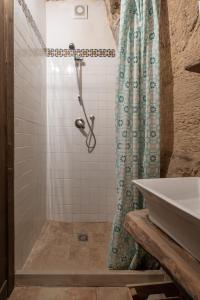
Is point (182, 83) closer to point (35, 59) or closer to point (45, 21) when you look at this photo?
point (35, 59)

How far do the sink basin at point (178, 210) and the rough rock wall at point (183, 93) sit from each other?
349 millimetres

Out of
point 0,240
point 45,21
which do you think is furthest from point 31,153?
point 45,21

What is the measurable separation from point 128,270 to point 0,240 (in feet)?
2.77

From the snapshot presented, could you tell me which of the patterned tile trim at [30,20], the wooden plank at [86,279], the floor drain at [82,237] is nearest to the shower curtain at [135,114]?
the wooden plank at [86,279]

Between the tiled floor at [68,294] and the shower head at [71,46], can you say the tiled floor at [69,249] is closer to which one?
the tiled floor at [68,294]

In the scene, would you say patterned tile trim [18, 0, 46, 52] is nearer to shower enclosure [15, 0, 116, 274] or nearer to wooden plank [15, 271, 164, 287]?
shower enclosure [15, 0, 116, 274]

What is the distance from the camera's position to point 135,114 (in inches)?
67.7

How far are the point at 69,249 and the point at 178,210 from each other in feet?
5.35

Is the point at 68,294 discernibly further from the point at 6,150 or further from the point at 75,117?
the point at 75,117

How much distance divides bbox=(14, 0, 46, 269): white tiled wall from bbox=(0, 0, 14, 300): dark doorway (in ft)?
0.42

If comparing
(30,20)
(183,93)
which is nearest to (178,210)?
(183,93)

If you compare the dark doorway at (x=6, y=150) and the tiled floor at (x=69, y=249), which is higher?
the dark doorway at (x=6, y=150)

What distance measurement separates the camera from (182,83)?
1.54 metres

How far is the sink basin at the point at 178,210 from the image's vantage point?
0.65 m
